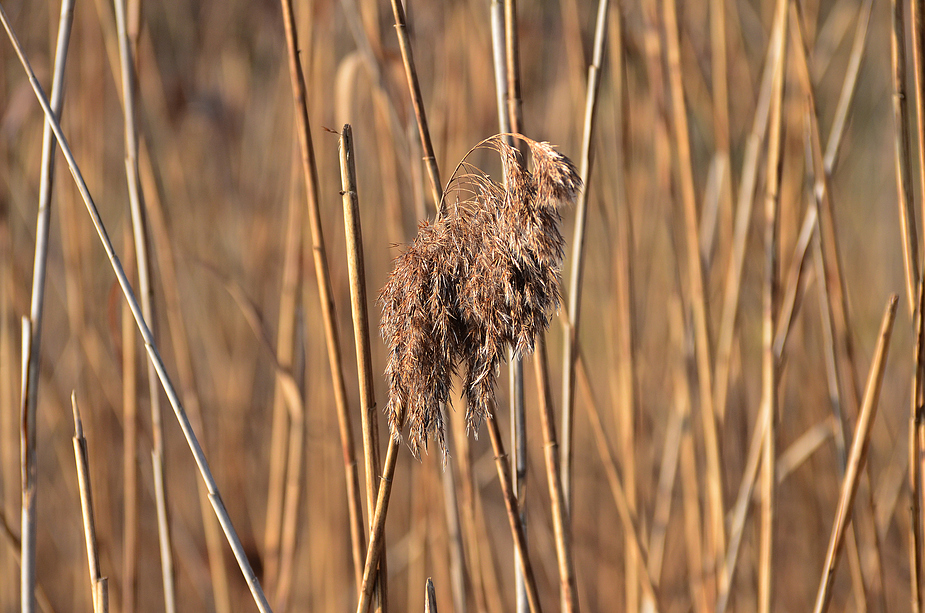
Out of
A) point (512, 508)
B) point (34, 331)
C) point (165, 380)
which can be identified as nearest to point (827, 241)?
point (512, 508)

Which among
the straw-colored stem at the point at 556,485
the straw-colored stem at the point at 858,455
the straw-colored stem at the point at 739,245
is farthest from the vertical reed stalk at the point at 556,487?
the straw-colored stem at the point at 739,245

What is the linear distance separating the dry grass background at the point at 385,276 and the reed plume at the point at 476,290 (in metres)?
0.30

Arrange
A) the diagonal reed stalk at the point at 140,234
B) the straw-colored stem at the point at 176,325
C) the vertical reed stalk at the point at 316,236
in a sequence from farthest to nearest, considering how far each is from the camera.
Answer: the straw-colored stem at the point at 176,325
the diagonal reed stalk at the point at 140,234
the vertical reed stalk at the point at 316,236

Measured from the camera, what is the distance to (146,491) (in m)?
1.50

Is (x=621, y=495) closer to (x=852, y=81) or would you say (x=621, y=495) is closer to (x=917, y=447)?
(x=917, y=447)

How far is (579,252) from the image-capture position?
0.57 meters

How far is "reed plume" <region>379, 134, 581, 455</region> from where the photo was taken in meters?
0.33

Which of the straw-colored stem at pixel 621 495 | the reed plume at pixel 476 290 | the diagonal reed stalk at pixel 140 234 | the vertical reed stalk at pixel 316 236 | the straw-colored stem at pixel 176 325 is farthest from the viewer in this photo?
the straw-colored stem at pixel 176 325

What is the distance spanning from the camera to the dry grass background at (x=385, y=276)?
82 centimetres

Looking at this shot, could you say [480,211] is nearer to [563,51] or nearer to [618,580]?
[563,51]

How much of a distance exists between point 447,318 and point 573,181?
10cm

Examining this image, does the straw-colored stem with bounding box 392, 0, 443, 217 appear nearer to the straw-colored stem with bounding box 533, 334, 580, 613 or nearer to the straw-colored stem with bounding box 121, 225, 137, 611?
the straw-colored stem with bounding box 533, 334, 580, 613

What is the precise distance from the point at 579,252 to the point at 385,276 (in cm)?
76

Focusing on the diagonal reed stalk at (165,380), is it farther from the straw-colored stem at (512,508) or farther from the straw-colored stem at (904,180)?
the straw-colored stem at (904,180)
